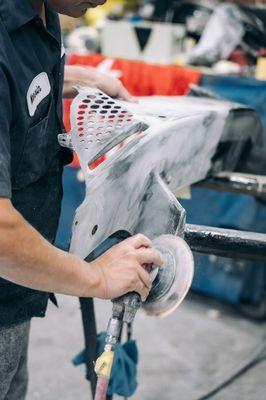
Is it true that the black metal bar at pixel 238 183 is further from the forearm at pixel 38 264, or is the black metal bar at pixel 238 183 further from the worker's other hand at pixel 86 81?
the forearm at pixel 38 264

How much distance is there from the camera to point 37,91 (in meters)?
0.94

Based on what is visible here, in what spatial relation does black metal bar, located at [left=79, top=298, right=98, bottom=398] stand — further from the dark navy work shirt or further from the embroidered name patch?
the embroidered name patch

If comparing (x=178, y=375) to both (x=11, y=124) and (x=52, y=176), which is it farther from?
(x=11, y=124)

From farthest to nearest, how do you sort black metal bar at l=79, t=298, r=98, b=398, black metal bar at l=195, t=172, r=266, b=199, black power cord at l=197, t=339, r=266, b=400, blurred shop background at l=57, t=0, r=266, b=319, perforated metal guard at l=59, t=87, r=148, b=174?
blurred shop background at l=57, t=0, r=266, b=319 < black power cord at l=197, t=339, r=266, b=400 < black metal bar at l=195, t=172, r=266, b=199 < black metal bar at l=79, t=298, r=98, b=398 < perforated metal guard at l=59, t=87, r=148, b=174

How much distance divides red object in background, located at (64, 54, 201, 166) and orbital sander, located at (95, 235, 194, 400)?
1.57 meters

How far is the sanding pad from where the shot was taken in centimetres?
88

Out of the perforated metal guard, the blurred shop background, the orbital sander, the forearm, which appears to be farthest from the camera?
the blurred shop background

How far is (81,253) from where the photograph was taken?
1.03 m

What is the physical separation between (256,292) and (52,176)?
1.71 meters

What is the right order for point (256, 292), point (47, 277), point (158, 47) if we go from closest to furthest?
point (47, 277) → point (256, 292) → point (158, 47)

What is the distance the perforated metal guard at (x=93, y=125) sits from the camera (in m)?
0.99

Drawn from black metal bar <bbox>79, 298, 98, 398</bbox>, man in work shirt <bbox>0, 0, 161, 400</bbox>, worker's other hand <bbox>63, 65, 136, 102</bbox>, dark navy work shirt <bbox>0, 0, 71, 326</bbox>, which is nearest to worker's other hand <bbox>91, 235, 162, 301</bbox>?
man in work shirt <bbox>0, 0, 161, 400</bbox>

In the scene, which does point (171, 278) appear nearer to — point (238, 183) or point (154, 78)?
point (238, 183)

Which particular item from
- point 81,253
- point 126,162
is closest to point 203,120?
point 126,162
